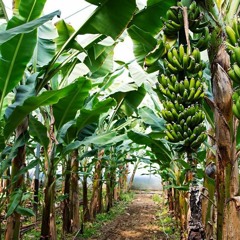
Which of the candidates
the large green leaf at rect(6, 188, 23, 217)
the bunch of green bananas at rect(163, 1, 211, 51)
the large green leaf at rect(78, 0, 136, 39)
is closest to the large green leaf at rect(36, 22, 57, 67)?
the large green leaf at rect(78, 0, 136, 39)

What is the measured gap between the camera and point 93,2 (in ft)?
6.18

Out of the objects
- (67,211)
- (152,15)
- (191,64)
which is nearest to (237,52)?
(191,64)

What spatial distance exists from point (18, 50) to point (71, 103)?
2.16 feet

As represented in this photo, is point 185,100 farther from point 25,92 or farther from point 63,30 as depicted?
point 63,30

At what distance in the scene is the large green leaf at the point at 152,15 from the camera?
1.98m

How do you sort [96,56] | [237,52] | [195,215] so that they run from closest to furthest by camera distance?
1. [237,52]
2. [195,215]
3. [96,56]

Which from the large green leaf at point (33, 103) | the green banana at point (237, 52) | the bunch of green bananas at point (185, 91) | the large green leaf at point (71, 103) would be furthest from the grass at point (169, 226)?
the green banana at point (237, 52)

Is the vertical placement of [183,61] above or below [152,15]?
below

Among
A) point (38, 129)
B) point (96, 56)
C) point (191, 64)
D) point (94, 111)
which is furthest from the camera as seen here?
point (96, 56)

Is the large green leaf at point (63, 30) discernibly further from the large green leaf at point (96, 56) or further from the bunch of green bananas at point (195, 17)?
the bunch of green bananas at point (195, 17)

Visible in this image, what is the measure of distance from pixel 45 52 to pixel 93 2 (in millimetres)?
766

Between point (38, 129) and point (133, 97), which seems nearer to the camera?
point (38, 129)

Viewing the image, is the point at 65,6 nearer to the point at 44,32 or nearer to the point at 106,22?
the point at 44,32

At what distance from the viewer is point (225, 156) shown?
1504mm
